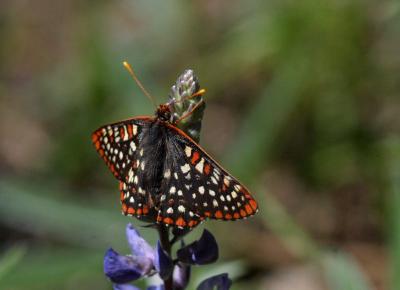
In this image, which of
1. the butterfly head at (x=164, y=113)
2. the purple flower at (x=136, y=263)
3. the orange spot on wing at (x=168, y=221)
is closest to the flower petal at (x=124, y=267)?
the purple flower at (x=136, y=263)

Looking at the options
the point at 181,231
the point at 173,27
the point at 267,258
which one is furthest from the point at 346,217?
the point at 181,231

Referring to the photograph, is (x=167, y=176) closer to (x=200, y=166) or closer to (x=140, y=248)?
(x=200, y=166)

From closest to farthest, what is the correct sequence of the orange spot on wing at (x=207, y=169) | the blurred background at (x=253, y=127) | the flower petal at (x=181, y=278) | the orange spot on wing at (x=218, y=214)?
the orange spot on wing at (x=218, y=214) → the orange spot on wing at (x=207, y=169) → the flower petal at (x=181, y=278) → the blurred background at (x=253, y=127)

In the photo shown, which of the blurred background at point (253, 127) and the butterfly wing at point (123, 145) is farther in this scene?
the blurred background at point (253, 127)

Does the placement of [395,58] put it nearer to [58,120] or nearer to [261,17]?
[261,17]

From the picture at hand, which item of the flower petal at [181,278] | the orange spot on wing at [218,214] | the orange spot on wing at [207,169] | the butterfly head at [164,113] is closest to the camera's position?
the orange spot on wing at [218,214]

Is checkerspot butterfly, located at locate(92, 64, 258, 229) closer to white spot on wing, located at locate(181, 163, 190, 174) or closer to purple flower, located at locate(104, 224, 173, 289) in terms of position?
white spot on wing, located at locate(181, 163, 190, 174)

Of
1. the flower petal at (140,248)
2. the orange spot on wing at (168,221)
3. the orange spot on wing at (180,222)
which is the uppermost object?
the flower petal at (140,248)

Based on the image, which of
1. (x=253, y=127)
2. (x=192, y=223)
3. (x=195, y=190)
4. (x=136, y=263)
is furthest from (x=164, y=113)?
(x=253, y=127)

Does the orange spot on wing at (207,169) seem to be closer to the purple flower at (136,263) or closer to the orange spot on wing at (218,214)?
the orange spot on wing at (218,214)
